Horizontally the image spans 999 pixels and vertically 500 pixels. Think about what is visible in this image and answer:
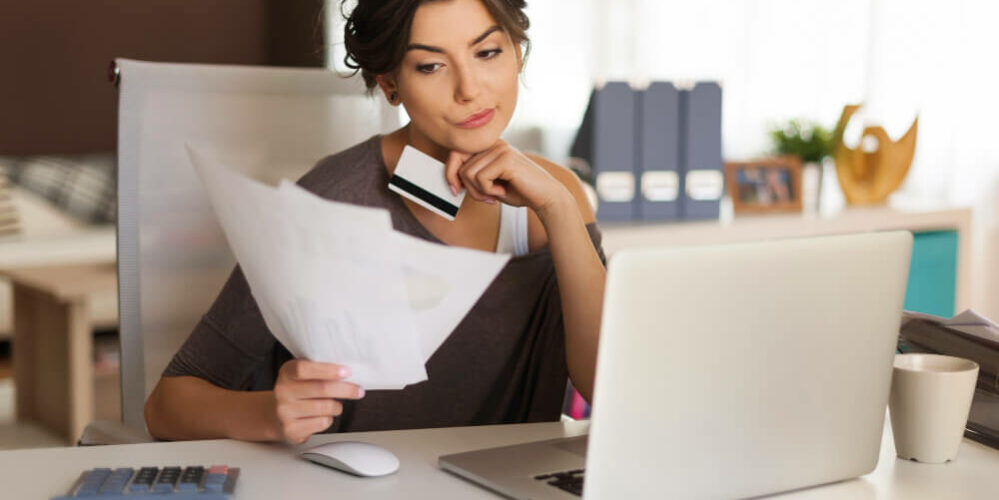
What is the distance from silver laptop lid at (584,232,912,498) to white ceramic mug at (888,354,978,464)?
0.20 feet

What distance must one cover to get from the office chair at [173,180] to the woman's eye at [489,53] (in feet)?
1.45

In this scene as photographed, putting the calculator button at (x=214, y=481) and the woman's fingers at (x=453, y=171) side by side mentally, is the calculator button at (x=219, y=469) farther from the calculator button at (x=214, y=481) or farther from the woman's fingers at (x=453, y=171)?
the woman's fingers at (x=453, y=171)

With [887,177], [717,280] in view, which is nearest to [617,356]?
[717,280]

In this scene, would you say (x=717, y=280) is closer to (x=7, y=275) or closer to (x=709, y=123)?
(x=709, y=123)

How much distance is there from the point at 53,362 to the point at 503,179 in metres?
2.34

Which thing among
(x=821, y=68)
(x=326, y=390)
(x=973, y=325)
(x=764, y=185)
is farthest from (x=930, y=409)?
(x=821, y=68)

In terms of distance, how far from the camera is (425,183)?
110 centimetres

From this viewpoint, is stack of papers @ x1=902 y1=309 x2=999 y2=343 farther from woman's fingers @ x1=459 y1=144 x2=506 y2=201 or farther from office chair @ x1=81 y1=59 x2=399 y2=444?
office chair @ x1=81 y1=59 x2=399 y2=444

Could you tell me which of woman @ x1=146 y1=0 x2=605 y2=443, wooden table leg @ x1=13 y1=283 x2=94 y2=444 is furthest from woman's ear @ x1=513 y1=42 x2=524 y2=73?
wooden table leg @ x1=13 y1=283 x2=94 y2=444

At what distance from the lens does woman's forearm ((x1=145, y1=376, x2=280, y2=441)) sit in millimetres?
952

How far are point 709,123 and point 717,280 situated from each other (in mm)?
1759

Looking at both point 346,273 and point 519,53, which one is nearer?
point 346,273

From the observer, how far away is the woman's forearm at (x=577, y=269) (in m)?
1.13

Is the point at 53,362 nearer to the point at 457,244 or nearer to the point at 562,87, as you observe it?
the point at 457,244
